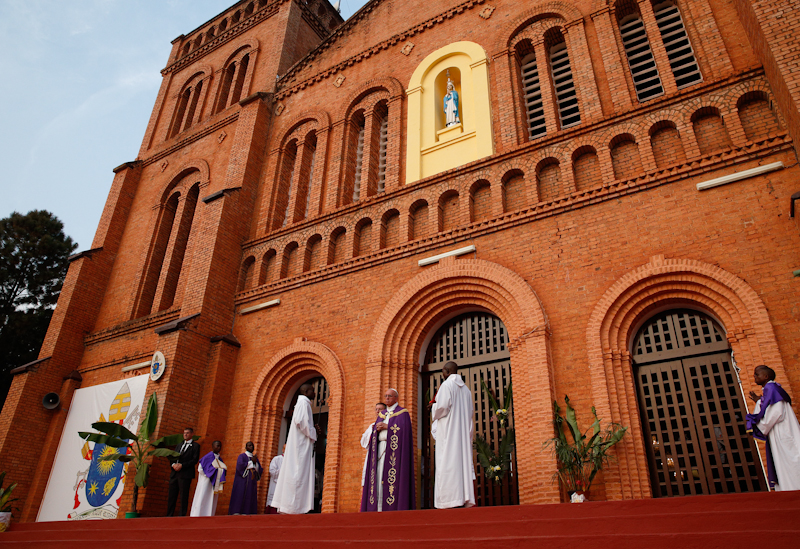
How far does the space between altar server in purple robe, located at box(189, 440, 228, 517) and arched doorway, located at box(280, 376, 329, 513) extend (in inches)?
61.0

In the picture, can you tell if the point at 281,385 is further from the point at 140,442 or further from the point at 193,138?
the point at 193,138

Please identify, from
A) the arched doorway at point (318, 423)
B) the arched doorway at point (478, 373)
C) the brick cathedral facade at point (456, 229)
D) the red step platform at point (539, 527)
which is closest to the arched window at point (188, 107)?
the brick cathedral facade at point (456, 229)

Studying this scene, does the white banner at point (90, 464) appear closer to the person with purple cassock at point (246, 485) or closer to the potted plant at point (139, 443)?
the potted plant at point (139, 443)

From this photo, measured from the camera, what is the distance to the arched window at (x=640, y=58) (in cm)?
1081

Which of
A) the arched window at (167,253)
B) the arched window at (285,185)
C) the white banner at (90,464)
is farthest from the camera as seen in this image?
the arched window at (167,253)

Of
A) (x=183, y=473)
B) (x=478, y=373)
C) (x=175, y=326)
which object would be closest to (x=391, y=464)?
(x=478, y=373)

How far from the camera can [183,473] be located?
1004 centimetres

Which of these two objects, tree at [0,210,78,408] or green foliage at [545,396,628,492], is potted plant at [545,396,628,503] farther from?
tree at [0,210,78,408]

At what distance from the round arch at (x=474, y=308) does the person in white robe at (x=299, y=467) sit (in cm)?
115

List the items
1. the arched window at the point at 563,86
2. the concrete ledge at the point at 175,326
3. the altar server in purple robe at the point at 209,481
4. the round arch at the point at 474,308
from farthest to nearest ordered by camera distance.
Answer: the concrete ledge at the point at 175,326
the arched window at the point at 563,86
the altar server in purple robe at the point at 209,481
the round arch at the point at 474,308

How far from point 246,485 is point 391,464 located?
3.53 m

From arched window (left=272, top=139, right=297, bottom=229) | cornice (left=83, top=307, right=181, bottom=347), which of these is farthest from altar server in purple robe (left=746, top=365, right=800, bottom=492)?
cornice (left=83, top=307, right=181, bottom=347)

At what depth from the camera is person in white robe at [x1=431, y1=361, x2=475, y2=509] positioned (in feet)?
25.0

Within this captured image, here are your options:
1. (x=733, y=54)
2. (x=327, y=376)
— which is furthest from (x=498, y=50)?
(x=327, y=376)
